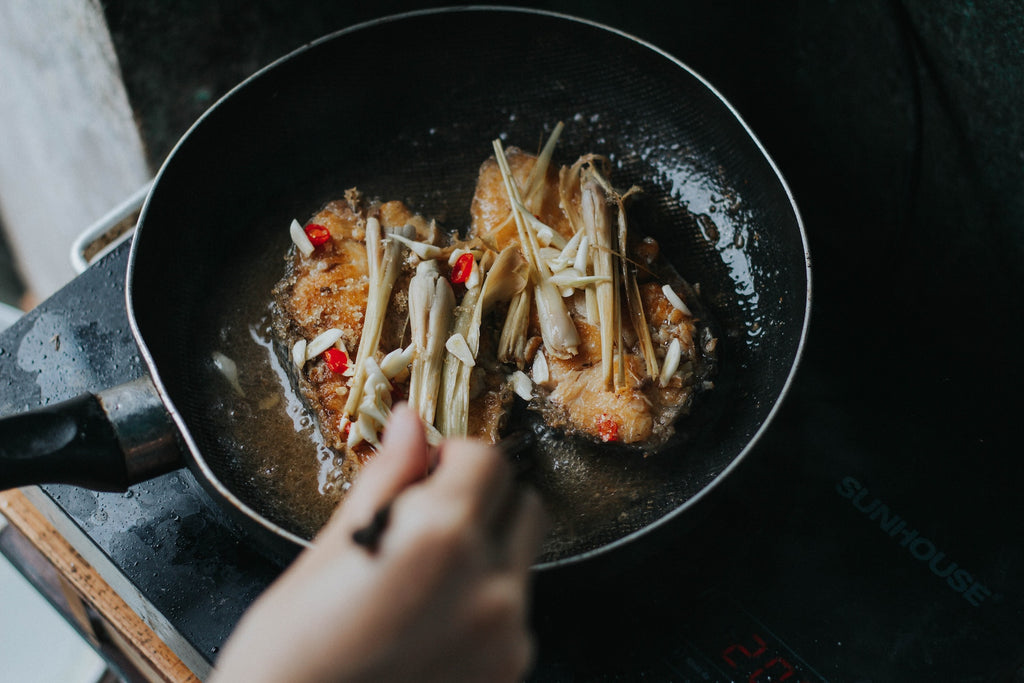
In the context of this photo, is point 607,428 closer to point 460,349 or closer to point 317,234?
point 460,349

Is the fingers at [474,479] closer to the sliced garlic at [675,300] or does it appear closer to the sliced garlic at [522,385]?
the sliced garlic at [522,385]

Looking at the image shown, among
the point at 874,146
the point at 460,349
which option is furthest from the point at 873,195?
the point at 460,349

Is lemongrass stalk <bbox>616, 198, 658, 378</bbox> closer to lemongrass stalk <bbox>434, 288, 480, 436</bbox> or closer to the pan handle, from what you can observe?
lemongrass stalk <bbox>434, 288, 480, 436</bbox>

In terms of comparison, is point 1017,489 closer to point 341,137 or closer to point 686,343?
point 686,343

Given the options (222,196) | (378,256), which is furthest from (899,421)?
(222,196)

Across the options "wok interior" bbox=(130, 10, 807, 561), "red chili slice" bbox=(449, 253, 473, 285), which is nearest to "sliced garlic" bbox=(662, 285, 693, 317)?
"wok interior" bbox=(130, 10, 807, 561)

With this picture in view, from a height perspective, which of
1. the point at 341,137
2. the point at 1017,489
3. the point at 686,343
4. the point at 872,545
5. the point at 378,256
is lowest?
the point at 1017,489

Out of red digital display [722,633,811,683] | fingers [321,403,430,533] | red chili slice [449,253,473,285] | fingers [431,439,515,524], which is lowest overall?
red digital display [722,633,811,683]
